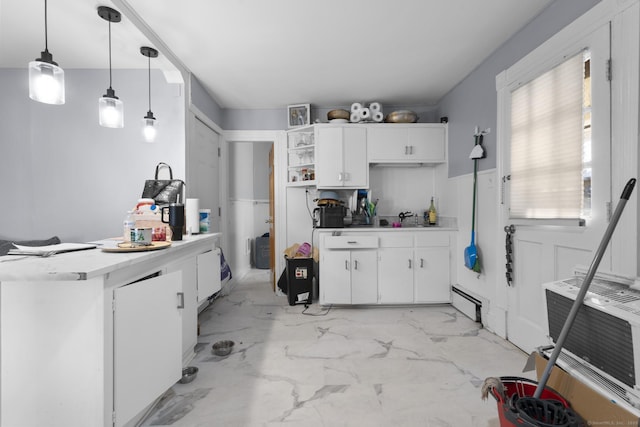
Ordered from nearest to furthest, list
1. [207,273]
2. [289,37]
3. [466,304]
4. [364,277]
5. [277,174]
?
[207,273] → [289,37] → [466,304] → [364,277] → [277,174]

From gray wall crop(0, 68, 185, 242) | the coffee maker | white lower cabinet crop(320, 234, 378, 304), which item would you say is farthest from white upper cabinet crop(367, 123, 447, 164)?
the coffee maker

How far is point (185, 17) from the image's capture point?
6.81ft

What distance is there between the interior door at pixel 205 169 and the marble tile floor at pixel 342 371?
125 cm

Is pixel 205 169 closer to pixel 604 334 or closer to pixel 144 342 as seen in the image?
pixel 144 342

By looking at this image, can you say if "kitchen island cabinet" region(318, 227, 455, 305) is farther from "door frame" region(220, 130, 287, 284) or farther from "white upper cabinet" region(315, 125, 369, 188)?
"door frame" region(220, 130, 287, 284)

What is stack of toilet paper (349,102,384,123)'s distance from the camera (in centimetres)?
352

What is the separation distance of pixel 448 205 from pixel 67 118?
4055mm

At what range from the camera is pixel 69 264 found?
44.2 inches

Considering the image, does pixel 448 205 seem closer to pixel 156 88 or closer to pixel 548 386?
pixel 548 386

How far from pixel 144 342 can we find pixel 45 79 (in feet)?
4.38

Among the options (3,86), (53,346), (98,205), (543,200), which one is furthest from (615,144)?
(3,86)

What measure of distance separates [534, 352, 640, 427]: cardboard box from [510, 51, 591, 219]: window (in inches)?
41.4

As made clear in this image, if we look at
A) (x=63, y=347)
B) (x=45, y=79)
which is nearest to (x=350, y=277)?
(x=63, y=347)

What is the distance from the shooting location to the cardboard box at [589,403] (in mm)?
925
